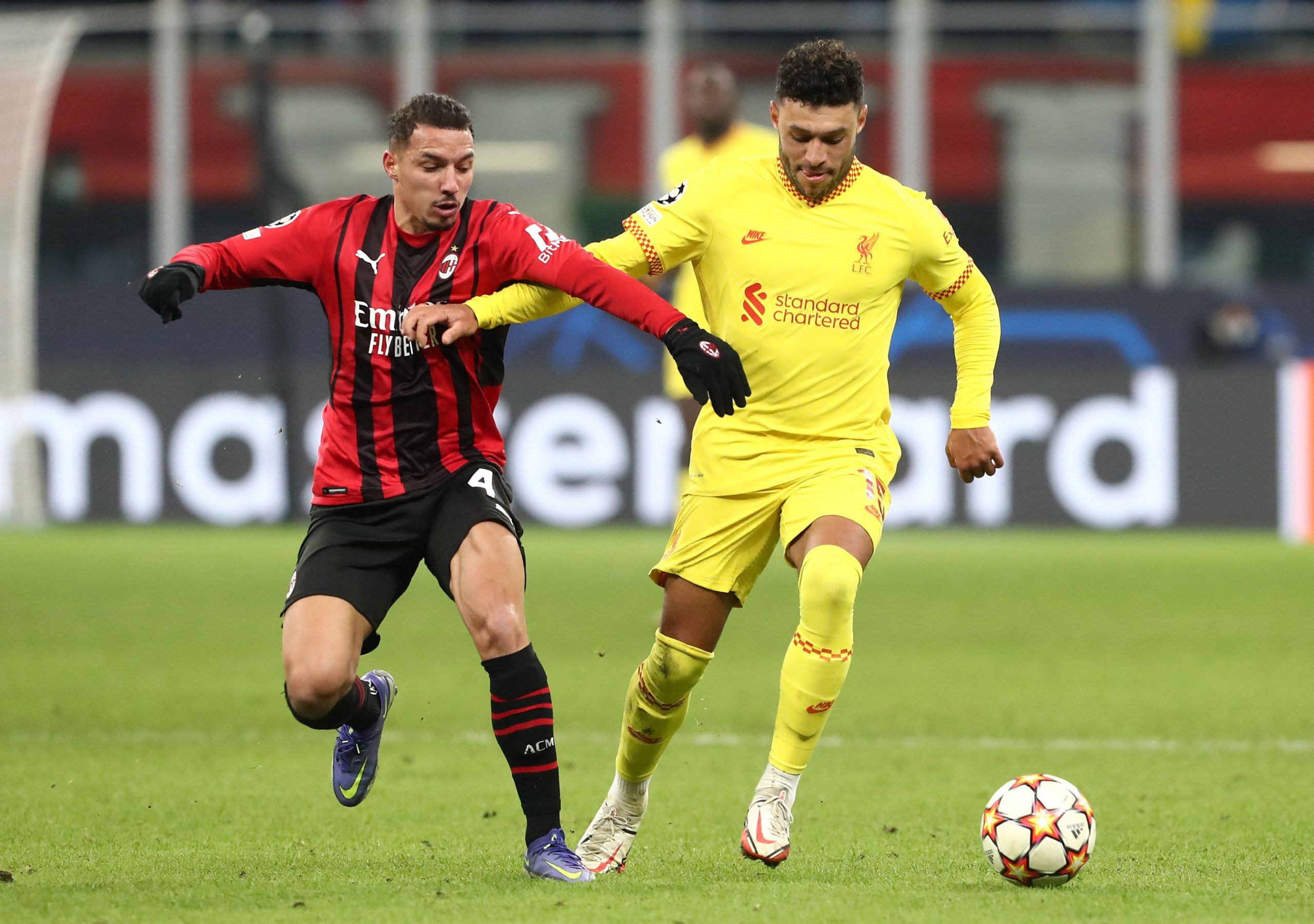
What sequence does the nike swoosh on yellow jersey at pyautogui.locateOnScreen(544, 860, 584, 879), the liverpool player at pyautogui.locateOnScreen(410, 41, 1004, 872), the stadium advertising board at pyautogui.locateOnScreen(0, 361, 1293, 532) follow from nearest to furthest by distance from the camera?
the nike swoosh on yellow jersey at pyautogui.locateOnScreen(544, 860, 584, 879)
the liverpool player at pyautogui.locateOnScreen(410, 41, 1004, 872)
the stadium advertising board at pyautogui.locateOnScreen(0, 361, 1293, 532)

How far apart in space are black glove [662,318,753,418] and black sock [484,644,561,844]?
0.77 meters

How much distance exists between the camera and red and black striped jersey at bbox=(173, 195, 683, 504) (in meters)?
5.16

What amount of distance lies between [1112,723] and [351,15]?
1348 cm

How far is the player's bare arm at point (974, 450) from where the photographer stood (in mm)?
5379


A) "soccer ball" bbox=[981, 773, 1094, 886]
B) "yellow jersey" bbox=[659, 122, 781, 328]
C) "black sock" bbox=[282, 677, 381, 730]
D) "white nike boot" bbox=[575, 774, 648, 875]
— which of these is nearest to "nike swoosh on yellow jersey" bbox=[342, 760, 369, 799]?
"black sock" bbox=[282, 677, 381, 730]

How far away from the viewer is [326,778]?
650 centimetres

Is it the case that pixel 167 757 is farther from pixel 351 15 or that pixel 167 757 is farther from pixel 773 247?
pixel 351 15

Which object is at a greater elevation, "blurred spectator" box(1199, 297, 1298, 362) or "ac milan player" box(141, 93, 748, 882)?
"blurred spectator" box(1199, 297, 1298, 362)

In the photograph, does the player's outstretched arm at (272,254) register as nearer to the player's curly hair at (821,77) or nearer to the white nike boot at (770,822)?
the player's curly hair at (821,77)

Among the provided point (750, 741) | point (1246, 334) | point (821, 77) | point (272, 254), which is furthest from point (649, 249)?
point (1246, 334)

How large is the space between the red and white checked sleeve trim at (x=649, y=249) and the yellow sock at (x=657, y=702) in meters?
1.00

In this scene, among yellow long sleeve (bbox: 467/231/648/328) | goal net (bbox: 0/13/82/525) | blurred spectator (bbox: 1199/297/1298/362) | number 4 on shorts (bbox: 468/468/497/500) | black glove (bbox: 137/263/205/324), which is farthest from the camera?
blurred spectator (bbox: 1199/297/1298/362)

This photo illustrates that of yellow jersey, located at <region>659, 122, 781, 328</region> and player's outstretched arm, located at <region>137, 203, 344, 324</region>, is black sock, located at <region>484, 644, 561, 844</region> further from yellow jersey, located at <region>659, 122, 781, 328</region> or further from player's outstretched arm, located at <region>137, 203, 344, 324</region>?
yellow jersey, located at <region>659, 122, 781, 328</region>

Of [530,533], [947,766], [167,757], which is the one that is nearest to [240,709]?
[167,757]
